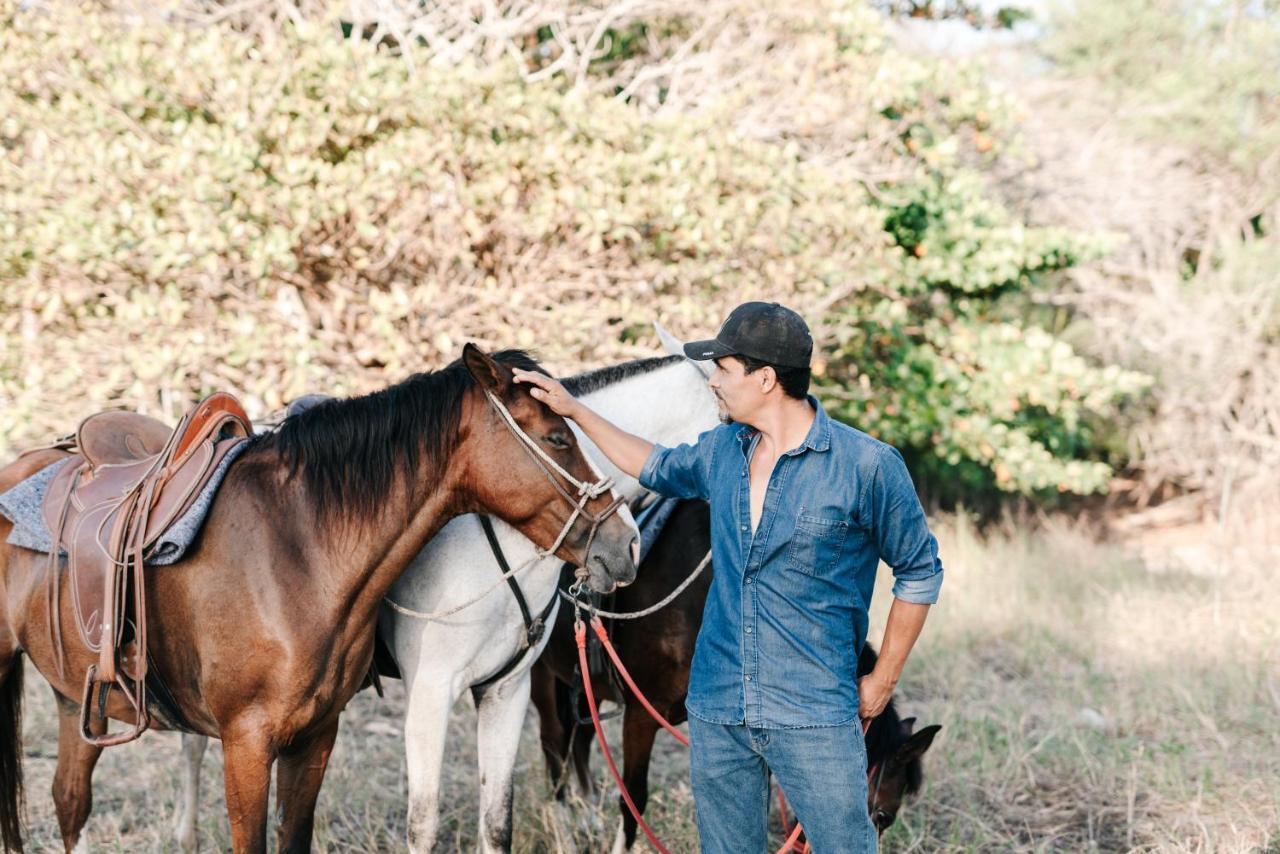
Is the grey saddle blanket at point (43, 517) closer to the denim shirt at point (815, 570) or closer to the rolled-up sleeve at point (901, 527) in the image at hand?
the denim shirt at point (815, 570)

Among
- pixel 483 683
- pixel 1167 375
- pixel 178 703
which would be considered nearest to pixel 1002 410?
pixel 1167 375

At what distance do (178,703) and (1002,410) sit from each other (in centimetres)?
643

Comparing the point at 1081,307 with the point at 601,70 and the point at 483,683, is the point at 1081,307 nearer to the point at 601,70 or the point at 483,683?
the point at 601,70

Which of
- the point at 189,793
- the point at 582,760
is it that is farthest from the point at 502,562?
the point at 189,793

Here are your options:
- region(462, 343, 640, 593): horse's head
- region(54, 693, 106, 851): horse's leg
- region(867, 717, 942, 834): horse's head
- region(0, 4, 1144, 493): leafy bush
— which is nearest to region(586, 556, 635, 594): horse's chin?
region(462, 343, 640, 593): horse's head

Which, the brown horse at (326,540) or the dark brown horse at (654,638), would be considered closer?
the brown horse at (326,540)

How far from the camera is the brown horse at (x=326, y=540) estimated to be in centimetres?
258

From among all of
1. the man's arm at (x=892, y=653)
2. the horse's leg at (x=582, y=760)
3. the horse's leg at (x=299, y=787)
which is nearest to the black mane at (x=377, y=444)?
the horse's leg at (x=299, y=787)

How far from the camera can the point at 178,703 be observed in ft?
9.14

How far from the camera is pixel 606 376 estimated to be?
3.29 metres

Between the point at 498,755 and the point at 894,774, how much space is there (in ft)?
3.85

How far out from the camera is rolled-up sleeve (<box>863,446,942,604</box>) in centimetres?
218

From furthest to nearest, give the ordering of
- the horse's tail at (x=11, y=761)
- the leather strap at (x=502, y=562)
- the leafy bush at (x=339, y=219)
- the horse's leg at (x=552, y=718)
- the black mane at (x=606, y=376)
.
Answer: the leafy bush at (x=339, y=219)
the horse's leg at (x=552, y=718)
the horse's tail at (x=11, y=761)
the black mane at (x=606, y=376)
the leather strap at (x=502, y=562)

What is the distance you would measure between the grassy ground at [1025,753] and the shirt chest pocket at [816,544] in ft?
6.08
